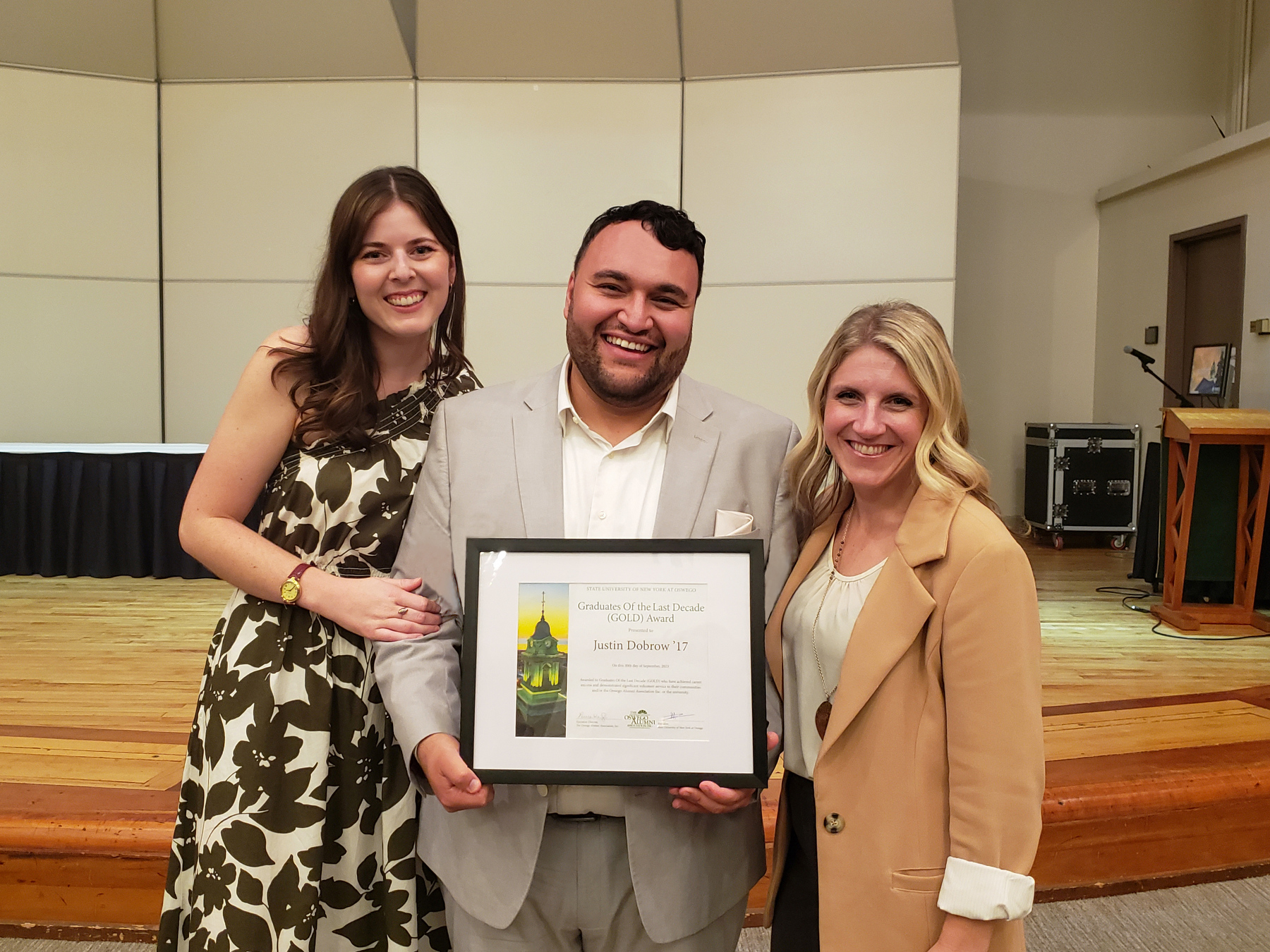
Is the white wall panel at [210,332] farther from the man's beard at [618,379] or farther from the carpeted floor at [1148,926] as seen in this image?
the man's beard at [618,379]

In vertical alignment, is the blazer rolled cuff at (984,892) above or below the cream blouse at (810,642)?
below

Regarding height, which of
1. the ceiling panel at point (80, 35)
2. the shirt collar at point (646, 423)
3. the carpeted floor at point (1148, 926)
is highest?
the ceiling panel at point (80, 35)

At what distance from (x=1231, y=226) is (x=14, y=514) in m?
8.34

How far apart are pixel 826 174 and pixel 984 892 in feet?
19.0

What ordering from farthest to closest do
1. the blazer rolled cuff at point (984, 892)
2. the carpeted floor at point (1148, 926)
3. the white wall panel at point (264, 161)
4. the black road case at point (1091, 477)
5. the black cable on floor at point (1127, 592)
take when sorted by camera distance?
the black road case at point (1091, 477)
the white wall panel at point (264, 161)
the black cable on floor at point (1127, 592)
the carpeted floor at point (1148, 926)
the blazer rolled cuff at point (984, 892)

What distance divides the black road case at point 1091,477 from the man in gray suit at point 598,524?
6.55 meters

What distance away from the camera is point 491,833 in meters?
1.22

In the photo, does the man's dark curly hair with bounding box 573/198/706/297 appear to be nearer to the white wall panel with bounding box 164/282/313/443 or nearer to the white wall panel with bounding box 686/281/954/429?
the white wall panel with bounding box 686/281/954/429

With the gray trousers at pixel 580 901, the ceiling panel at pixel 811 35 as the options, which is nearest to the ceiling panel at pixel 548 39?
the ceiling panel at pixel 811 35

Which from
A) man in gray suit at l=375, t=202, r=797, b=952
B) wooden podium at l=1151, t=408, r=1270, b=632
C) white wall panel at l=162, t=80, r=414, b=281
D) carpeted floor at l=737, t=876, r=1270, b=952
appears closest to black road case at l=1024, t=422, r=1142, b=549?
wooden podium at l=1151, t=408, r=1270, b=632

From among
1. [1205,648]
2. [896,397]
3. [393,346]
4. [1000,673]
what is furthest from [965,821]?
[1205,648]

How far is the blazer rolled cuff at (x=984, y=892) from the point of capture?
111cm

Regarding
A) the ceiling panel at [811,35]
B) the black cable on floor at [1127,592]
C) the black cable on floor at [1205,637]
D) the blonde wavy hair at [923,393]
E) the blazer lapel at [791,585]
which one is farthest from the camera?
the ceiling panel at [811,35]

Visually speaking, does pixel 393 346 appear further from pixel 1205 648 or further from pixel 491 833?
pixel 1205 648
